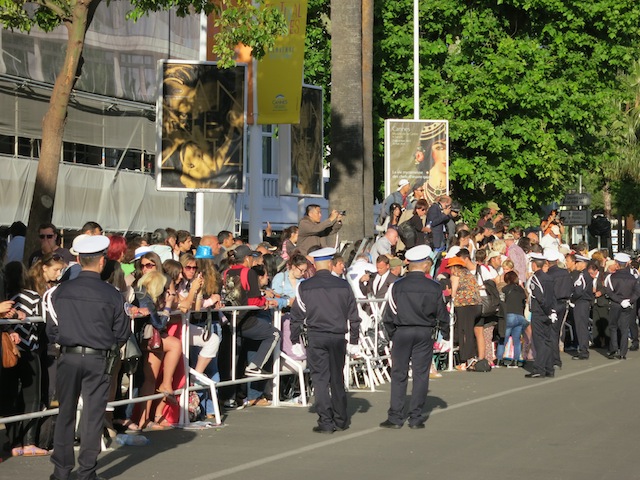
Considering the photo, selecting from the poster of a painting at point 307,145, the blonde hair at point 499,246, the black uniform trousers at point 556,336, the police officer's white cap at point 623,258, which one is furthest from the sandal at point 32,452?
the police officer's white cap at point 623,258

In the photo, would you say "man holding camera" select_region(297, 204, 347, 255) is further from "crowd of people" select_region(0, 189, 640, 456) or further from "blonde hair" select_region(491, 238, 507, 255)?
"blonde hair" select_region(491, 238, 507, 255)

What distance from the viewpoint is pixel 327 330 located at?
1416 cm

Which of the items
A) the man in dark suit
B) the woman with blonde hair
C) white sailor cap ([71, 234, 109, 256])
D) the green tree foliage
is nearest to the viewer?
white sailor cap ([71, 234, 109, 256])

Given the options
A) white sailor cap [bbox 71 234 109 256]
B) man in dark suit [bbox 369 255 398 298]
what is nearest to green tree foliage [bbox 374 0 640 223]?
man in dark suit [bbox 369 255 398 298]

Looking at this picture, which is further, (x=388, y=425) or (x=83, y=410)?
(x=388, y=425)

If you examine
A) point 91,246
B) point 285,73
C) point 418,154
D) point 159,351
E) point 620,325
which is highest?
point 285,73

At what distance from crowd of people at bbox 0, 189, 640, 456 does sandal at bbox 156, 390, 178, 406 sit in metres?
0.02

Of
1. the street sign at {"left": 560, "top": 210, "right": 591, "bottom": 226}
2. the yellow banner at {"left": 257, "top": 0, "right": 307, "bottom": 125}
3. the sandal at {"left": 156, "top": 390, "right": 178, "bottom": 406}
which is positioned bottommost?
Result: the sandal at {"left": 156, "top": 390, "right": 178, "bottom": 406}

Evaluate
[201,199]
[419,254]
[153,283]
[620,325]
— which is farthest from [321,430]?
[620,325]

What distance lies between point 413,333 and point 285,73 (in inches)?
419

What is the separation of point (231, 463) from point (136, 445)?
1.39 metres

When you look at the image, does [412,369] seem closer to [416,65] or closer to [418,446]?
[418,446]

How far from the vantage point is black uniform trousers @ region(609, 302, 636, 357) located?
1041 inches

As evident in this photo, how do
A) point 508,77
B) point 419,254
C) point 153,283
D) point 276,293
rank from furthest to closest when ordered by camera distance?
point 508,77 < point 276,293 < point 419,254 < point 153,283
